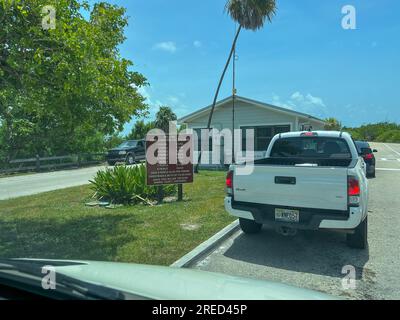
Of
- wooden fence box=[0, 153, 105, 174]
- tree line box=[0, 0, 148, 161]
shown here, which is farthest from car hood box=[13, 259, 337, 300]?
wooden fence box=[0, 153, 105, 174]

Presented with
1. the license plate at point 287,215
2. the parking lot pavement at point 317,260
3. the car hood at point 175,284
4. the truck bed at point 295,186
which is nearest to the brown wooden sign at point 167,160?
the parking lot pavement at point 317,260

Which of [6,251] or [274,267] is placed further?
[6,251]

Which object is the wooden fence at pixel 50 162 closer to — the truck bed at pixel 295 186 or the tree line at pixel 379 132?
the truck bed at pixel 295 186

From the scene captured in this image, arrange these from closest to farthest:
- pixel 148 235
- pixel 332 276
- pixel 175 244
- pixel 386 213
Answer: pixel 332 276 → pixel 175 244 → pixel 148 235 → pixel 386 213

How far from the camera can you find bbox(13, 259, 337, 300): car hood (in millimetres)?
2238

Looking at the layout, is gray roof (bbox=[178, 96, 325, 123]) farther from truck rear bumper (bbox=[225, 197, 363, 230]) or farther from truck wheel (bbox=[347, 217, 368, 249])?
truck rear bumper (bbox=[225, 197, 363, 230])

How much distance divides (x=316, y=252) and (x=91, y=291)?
488 centimetres

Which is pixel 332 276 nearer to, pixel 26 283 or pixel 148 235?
pixel 148 235

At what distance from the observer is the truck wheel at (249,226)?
7.10m

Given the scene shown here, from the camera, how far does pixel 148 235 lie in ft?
23.0

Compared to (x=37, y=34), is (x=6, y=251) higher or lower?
lower

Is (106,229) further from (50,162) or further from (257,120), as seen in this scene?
(50,162)
